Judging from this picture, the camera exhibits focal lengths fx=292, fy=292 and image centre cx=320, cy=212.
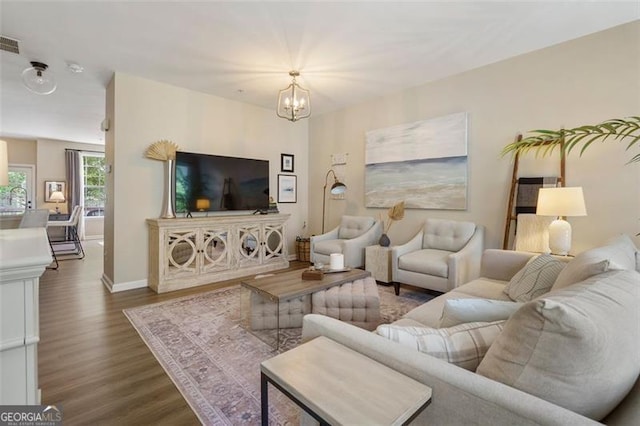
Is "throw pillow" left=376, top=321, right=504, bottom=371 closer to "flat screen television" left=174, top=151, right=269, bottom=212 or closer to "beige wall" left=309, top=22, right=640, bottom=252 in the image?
"beige wall" left=309, top=22, right=640, bottom=252

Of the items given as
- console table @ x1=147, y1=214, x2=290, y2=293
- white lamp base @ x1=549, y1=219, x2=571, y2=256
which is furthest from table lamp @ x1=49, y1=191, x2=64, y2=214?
white lamp base @ x1=549, y1=219, x2=571, y2=256

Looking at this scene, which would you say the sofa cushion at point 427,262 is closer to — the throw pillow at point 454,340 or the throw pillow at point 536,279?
the throw pillow at point 536,279

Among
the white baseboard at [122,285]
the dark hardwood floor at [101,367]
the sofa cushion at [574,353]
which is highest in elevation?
the sofa cushion at [574,353]

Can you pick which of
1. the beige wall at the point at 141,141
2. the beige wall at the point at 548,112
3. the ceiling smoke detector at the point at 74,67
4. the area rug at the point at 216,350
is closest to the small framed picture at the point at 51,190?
the beige wall at the point at 141,141

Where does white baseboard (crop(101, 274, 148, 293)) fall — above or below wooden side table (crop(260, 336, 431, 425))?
below

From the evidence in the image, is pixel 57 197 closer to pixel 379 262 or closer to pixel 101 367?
pixel 101 367

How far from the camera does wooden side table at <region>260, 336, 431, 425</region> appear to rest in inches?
28.6

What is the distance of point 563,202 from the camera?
2.52m

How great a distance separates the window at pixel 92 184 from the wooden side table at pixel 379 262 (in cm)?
820

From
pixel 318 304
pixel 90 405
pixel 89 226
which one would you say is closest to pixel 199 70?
pixel 318 304

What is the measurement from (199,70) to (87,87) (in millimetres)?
1849

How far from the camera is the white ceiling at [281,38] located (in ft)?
7.80

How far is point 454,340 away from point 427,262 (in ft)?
7.46

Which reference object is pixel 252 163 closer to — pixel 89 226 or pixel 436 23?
pixel 436 23
